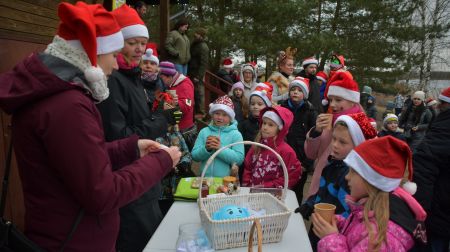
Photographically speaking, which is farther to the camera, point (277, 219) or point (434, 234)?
point (434, 234)

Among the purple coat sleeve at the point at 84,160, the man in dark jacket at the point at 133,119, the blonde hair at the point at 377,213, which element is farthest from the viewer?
the man in dark jacket at the point at 133,119

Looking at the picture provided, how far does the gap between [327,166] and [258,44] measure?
28.7ft

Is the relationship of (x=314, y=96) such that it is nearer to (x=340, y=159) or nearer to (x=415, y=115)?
(x=340, y=159)

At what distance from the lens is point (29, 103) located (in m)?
1.29

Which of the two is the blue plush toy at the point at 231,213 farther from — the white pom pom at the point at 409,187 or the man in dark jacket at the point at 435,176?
the man in dark jacket at the point at 435,176

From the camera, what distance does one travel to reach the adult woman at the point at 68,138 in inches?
49.4

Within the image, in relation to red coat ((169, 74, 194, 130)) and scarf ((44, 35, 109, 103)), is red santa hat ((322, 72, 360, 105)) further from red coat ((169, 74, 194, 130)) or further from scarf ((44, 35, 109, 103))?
scarf ((44, 35, 109, 103))

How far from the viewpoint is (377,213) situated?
1703 mm

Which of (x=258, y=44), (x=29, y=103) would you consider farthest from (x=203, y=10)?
(x=29, y=103)

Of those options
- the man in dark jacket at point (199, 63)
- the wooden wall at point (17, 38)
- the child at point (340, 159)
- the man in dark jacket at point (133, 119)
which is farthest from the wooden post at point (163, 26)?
the child at point (340, 159)

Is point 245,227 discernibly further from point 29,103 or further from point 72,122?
point 29,103

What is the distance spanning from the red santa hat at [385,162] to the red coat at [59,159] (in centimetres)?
110

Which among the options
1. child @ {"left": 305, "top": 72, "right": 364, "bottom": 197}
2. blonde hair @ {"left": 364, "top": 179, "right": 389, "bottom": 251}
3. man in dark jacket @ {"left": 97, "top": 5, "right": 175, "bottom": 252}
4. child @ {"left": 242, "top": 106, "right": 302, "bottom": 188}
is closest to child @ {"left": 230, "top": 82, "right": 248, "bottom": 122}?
child @ {"left": 242, "top": 106, "right": 302, "bottom": 188}

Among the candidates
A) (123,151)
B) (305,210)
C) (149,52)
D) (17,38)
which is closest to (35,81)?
(123,151)
